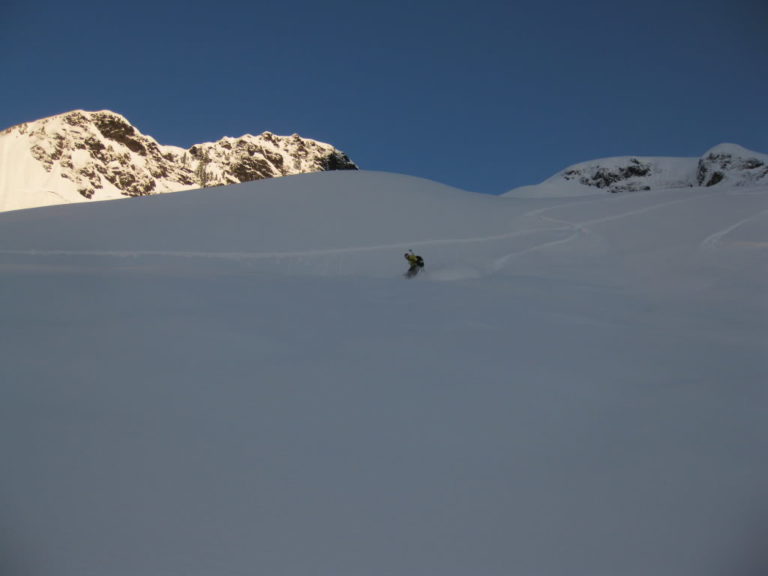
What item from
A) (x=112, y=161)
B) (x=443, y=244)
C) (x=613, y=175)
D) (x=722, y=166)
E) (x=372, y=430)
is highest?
(x=112, y=161)

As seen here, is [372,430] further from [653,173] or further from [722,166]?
[653,173]

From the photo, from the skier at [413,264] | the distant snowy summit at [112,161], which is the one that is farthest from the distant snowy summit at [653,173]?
the skier at [413,264]

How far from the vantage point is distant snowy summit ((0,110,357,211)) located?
309 feet

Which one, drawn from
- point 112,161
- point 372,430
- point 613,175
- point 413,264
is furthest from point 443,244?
point 112,161

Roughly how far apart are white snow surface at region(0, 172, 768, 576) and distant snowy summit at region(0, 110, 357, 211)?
324ft

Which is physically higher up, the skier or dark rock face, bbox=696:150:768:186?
dark rock face, bbox=696:150:768:186

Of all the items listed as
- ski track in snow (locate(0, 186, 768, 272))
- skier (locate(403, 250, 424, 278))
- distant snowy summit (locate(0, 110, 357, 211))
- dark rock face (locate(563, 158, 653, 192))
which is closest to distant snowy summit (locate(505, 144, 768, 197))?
dark rock face (locate(563, 158, 653, 192))

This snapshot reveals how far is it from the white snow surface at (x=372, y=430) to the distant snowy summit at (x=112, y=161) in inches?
3892

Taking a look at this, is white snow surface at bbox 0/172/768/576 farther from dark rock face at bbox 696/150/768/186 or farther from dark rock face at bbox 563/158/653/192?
dark rock face at bbox 563/158/653/192

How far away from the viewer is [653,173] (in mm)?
82438

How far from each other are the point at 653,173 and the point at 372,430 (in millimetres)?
95151

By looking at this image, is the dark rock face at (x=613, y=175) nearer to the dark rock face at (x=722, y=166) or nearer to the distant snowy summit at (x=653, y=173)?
the distant snowy summit at (x=653, y=173)

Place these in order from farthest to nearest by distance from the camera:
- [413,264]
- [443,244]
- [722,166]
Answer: [722,166] → [443,244] → [413,264]

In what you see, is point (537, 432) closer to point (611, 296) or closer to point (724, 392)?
point (724, 392)
